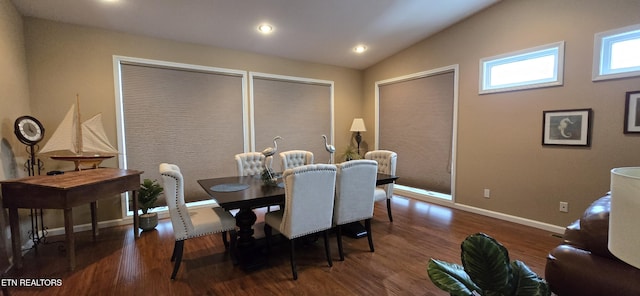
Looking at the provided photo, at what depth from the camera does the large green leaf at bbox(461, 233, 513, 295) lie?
3.45ft

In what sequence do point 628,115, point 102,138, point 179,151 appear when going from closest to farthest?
1. point 628,115
2. point 102,138
3. point 179,151

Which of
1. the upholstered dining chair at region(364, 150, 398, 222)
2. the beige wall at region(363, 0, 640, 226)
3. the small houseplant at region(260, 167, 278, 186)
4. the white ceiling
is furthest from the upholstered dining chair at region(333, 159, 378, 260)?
the beige wall at region(363, 0, 640, 226)

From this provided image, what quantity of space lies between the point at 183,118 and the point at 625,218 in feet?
14.5

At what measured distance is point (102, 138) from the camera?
3221 millimetres

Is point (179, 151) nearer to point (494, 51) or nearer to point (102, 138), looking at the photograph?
point (102, 138)

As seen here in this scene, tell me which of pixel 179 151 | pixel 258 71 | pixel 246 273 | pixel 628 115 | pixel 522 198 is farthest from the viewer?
pixel 258 71

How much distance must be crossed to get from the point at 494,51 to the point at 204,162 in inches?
180

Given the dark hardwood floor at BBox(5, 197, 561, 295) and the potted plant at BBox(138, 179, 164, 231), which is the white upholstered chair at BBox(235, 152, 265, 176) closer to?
the dark hardwood floor at BBox(5, 197, 561, 295)

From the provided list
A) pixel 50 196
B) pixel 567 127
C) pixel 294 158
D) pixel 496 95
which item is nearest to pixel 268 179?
pixel 294 158

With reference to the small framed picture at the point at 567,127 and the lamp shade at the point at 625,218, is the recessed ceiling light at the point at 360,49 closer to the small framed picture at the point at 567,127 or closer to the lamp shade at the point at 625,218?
the small framed picture at the point at 567,127

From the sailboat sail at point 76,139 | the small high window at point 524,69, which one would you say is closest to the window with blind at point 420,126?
the small high window at point 524,69

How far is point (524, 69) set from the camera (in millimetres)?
3596

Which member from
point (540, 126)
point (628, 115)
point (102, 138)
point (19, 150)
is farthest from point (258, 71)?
point (628, 115)

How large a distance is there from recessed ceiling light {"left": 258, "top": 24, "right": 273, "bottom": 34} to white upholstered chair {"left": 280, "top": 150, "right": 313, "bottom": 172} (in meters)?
1.77
